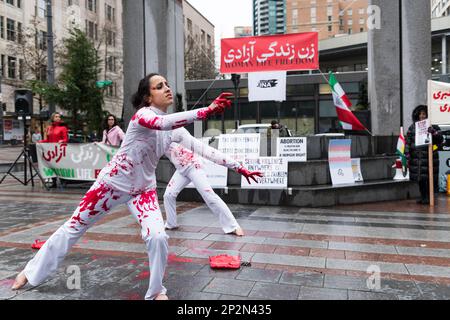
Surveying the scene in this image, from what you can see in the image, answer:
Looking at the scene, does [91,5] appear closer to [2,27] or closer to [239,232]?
[2,27]

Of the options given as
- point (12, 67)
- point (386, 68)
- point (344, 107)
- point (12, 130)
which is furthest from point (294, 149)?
point (12, 67)

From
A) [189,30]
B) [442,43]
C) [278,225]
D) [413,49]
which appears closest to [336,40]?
[442,43]

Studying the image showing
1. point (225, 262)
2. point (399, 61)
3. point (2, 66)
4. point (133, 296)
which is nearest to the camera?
point (133, 296)

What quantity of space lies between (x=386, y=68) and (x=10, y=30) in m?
42.6

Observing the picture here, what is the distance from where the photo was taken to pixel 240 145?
964cm

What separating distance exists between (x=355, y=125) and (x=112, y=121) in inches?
232

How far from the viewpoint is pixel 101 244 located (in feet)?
19.1

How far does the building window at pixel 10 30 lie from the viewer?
43.8m

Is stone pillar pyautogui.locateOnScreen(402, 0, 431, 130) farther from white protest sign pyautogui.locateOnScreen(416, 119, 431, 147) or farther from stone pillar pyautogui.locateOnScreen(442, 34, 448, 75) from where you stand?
stone pillar pyautogui.locateOnScreen(442, 34, 448, 75)

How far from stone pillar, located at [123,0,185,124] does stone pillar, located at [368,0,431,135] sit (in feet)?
19.7

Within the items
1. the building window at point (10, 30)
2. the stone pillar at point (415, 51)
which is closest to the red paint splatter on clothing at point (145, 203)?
the stone pillar at point (415, 51)

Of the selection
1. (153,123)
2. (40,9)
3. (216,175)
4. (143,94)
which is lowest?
(216,175)

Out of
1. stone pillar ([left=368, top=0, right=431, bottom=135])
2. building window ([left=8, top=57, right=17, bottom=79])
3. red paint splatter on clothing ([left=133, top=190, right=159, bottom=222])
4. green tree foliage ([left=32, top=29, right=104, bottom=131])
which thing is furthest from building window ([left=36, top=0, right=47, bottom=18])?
red paint splatter on clothing ([left=133, top=190, right=159, bottom=222])
